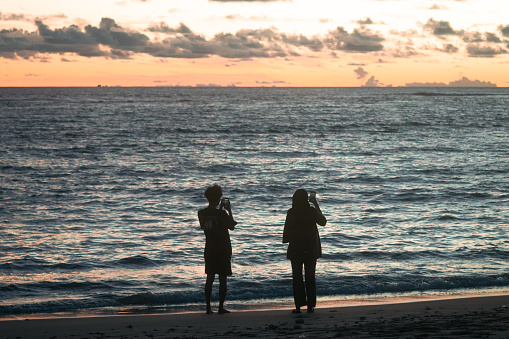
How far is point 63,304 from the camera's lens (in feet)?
30.0

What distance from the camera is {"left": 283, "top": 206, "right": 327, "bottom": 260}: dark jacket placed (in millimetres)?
7512

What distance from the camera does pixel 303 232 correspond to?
7531 millimetres

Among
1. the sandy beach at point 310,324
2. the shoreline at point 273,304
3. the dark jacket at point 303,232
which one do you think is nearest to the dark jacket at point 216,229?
the dark jacket at point 303,232

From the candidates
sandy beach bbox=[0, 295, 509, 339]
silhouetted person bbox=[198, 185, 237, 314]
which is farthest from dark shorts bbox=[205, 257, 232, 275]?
sandy beach bbox=[0, 295, 509, 339]

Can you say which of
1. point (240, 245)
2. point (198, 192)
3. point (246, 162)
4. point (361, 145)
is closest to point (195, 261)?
point (240, 245)

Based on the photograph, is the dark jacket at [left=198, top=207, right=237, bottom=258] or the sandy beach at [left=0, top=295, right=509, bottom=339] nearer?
the sandy beach at [left=0, top=295, right=509, bottom=339]

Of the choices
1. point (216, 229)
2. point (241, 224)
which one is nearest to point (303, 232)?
point (216, 229)

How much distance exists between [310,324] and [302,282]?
0.95 meters

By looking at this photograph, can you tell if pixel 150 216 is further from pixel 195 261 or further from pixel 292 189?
pixel 292 189

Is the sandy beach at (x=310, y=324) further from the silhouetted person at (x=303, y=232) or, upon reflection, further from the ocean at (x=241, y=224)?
the ocean at (x=241, y=224)

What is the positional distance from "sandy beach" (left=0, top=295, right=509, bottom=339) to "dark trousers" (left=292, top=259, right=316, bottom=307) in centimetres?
22

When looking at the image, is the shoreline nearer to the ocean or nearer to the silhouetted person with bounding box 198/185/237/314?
the ocean

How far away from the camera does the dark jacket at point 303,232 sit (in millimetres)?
7512

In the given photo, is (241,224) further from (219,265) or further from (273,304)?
(219,265)
